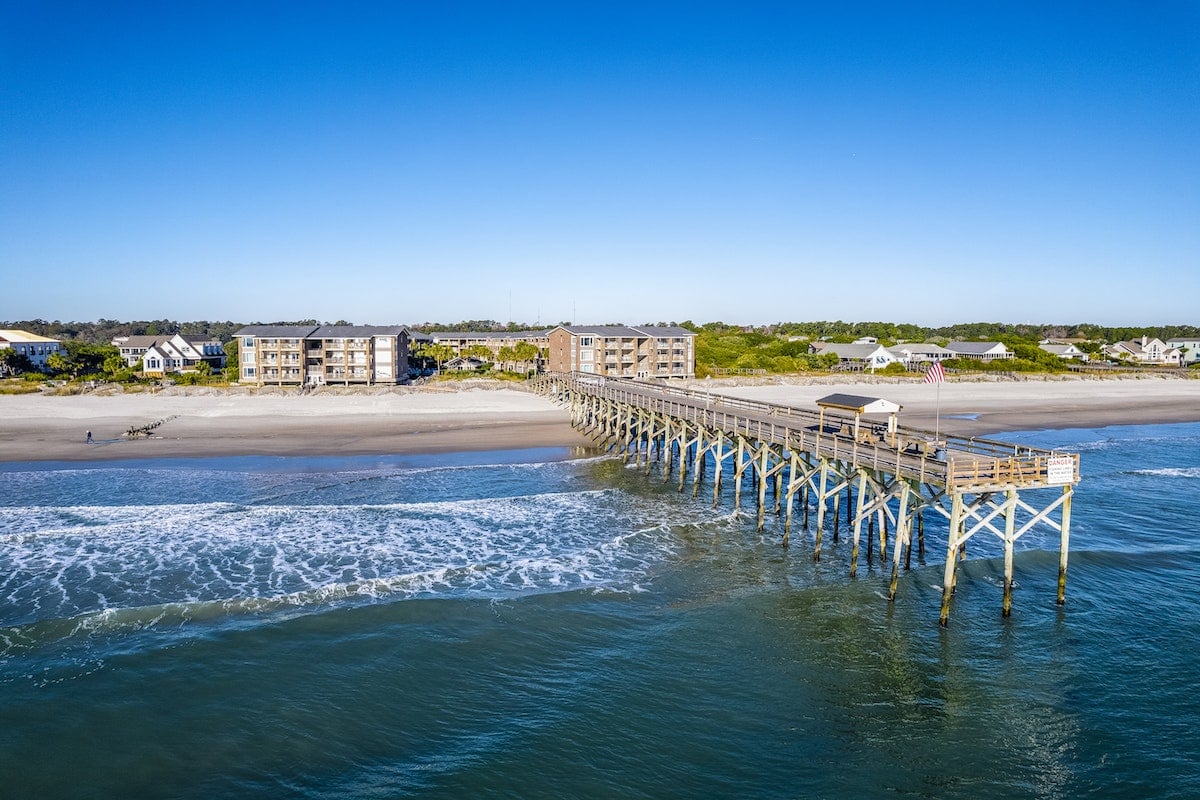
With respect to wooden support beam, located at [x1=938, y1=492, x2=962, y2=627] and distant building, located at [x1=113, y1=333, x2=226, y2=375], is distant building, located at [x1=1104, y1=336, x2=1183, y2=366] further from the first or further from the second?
distant building, located at [x1=113, y1=333, x2=226, y2=375]

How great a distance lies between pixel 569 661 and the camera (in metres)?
16.6

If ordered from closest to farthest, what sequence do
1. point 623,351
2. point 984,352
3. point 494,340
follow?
point 623,351 < point 494,340 < point 984,352

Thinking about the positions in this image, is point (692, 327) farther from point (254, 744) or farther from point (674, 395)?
point (254, 744)

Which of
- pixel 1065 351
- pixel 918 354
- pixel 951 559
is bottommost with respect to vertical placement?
pixel 951 559

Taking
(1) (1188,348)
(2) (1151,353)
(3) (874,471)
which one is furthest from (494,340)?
(1) (1188,348)

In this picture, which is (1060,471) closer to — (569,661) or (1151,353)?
(569,661)

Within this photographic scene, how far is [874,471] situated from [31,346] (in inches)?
4205

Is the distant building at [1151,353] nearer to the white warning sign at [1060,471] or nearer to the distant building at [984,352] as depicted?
the distant building at [984,352]

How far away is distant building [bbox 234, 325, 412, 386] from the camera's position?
75.7 meters

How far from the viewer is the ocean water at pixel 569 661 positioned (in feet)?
41.6

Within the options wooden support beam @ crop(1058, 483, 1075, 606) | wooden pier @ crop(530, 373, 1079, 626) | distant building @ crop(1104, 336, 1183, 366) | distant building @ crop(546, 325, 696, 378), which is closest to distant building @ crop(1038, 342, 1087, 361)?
distant building @ crop(1104, 336, 1183, 366)

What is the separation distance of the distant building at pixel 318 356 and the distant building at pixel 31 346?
32.0m

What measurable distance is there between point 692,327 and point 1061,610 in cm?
13825

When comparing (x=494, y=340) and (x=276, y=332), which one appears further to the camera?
(x=494, y=340)
